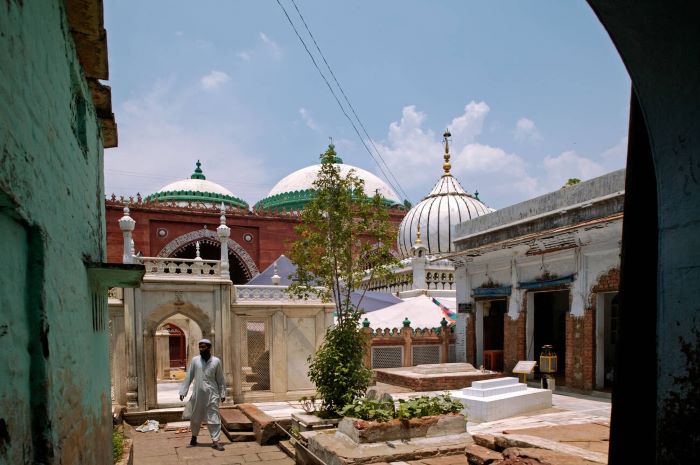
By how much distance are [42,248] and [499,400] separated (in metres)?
8.05

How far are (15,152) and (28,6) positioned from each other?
85 centimetres

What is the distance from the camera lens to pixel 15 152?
2.24 m

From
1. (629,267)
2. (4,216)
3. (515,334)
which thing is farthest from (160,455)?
(515,334)

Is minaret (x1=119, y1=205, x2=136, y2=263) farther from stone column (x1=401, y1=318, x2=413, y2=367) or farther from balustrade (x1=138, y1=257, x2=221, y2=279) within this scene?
stone column (x1=401, y1=318, x2=413, y2=367)

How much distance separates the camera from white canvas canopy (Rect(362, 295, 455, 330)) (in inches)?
629

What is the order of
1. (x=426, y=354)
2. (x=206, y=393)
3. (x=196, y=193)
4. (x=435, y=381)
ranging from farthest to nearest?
(x=196, y=193)
(x=426, y=354)
(x=435, y=381)
(x=206, y=393)

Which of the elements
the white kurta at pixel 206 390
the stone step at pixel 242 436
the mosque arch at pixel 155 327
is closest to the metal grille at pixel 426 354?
the mosque arch at pixel 155 327

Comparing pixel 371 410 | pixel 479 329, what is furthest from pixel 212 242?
pixel 371 410

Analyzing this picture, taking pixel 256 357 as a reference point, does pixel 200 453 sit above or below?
below

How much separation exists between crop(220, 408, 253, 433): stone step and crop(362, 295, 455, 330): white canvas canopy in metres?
6.39

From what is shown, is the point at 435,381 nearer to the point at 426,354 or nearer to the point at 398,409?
the point at 426,354

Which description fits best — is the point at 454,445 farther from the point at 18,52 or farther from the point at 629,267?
the point at 18,52

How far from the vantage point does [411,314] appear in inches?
655

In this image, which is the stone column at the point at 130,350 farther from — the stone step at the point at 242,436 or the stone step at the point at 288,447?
the stone step at the point at 288,447
